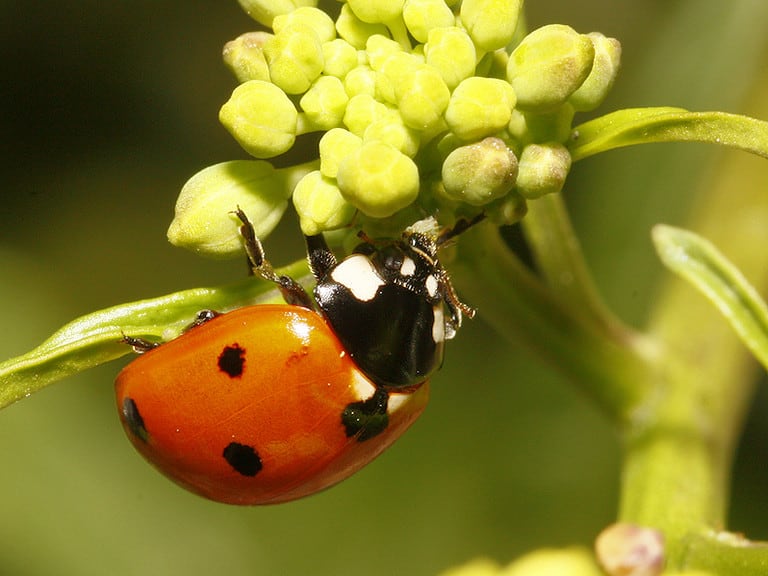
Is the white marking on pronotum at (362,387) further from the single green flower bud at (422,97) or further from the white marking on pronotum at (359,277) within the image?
the single green flower bud at (422,97)

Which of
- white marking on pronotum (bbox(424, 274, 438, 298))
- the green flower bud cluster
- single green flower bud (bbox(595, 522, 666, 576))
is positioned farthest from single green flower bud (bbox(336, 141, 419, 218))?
single green flower bud (bbox(595, 522, 666, 576))

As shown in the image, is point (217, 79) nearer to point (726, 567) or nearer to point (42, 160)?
point (42, 160)

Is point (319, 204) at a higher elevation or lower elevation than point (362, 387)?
higher

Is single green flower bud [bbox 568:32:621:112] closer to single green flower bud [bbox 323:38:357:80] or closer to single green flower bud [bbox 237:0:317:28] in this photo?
single green flower bud [bbox 323:38:357:80]

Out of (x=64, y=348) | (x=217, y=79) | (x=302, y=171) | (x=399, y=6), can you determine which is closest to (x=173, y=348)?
(x=64, y=348)

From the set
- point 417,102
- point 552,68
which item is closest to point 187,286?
point 417,102

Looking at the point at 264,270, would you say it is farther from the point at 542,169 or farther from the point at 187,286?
the point at 187,286
